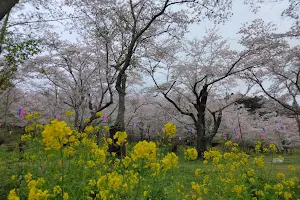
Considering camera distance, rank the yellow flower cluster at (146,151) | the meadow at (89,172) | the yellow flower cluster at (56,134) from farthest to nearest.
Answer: the yellow flower cluster at (146,151) → the meadow at (89,172) → the yellow flower cluster at (56,134)

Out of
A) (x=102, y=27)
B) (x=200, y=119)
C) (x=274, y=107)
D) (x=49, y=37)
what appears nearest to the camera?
(x=102, y=27)

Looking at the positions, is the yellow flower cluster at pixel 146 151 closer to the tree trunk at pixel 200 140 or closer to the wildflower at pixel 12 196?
the wildflower at pixel 12 196

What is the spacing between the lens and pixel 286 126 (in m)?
22.9

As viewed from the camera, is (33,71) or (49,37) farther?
(33,71)

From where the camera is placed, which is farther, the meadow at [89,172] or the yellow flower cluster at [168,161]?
the yellow flower cluster at [168,161]

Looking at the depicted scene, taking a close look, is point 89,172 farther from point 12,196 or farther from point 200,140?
point 200,140

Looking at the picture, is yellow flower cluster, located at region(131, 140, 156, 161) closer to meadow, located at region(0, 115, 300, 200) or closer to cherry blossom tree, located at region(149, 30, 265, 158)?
meadow, located at region(0, 115, 300, 200)

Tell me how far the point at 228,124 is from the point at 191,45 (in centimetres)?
969

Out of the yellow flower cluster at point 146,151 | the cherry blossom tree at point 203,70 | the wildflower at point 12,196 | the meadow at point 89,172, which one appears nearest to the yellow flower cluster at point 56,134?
the meadow at point 89,172

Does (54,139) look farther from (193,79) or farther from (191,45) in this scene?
(191,45)

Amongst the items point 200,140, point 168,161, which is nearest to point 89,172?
point 168,161

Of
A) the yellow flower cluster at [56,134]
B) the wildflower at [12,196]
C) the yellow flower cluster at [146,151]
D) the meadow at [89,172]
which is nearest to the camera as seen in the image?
the yellow flower cluster at [56,134]

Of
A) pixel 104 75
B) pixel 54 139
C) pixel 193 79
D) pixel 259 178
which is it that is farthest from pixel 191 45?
pixel 54 139

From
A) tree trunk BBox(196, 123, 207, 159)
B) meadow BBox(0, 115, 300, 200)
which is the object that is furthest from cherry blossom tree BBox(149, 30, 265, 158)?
meadow BBox(0, 115, 300, 200)
